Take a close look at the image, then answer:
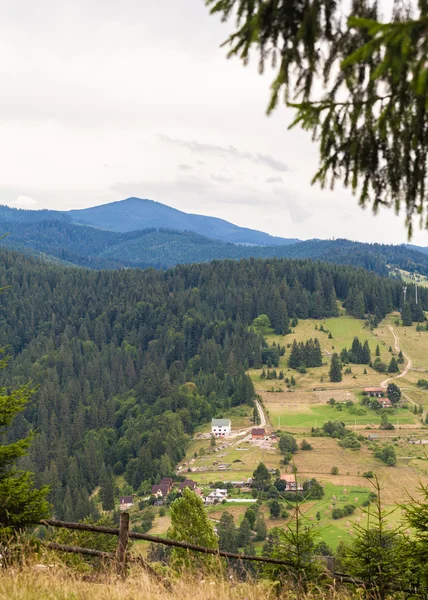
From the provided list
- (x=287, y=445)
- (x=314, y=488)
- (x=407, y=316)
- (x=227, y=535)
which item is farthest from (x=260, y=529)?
(x=407, y=316)

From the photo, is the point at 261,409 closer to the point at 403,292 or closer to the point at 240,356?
the point at 240,356

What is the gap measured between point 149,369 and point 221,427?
44448 millimetres

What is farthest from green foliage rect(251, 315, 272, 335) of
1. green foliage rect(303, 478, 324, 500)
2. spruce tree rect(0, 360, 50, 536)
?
spruce tree rect(0, 360, 50, 536)

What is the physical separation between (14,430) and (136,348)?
6064cm

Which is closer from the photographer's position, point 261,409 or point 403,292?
point 261,409

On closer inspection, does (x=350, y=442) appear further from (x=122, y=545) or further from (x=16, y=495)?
(x=122, y=545)

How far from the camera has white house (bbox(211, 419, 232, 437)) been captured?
110625 mm

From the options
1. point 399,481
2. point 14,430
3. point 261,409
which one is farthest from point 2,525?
point 14,430

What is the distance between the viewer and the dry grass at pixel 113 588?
6723 mm

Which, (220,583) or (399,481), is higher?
(220,583)

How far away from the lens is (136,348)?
180 metres

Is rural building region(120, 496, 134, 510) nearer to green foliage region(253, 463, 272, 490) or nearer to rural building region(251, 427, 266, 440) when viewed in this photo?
green foliage region(253, 463, 272, 490)

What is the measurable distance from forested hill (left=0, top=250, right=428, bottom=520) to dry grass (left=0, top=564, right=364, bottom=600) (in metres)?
76.9

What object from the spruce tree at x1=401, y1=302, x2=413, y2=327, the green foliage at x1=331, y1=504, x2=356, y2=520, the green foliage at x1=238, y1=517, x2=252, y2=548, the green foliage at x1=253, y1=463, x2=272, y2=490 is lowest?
the green foliage at x1=253, y1=463, x2=272, y2=490
